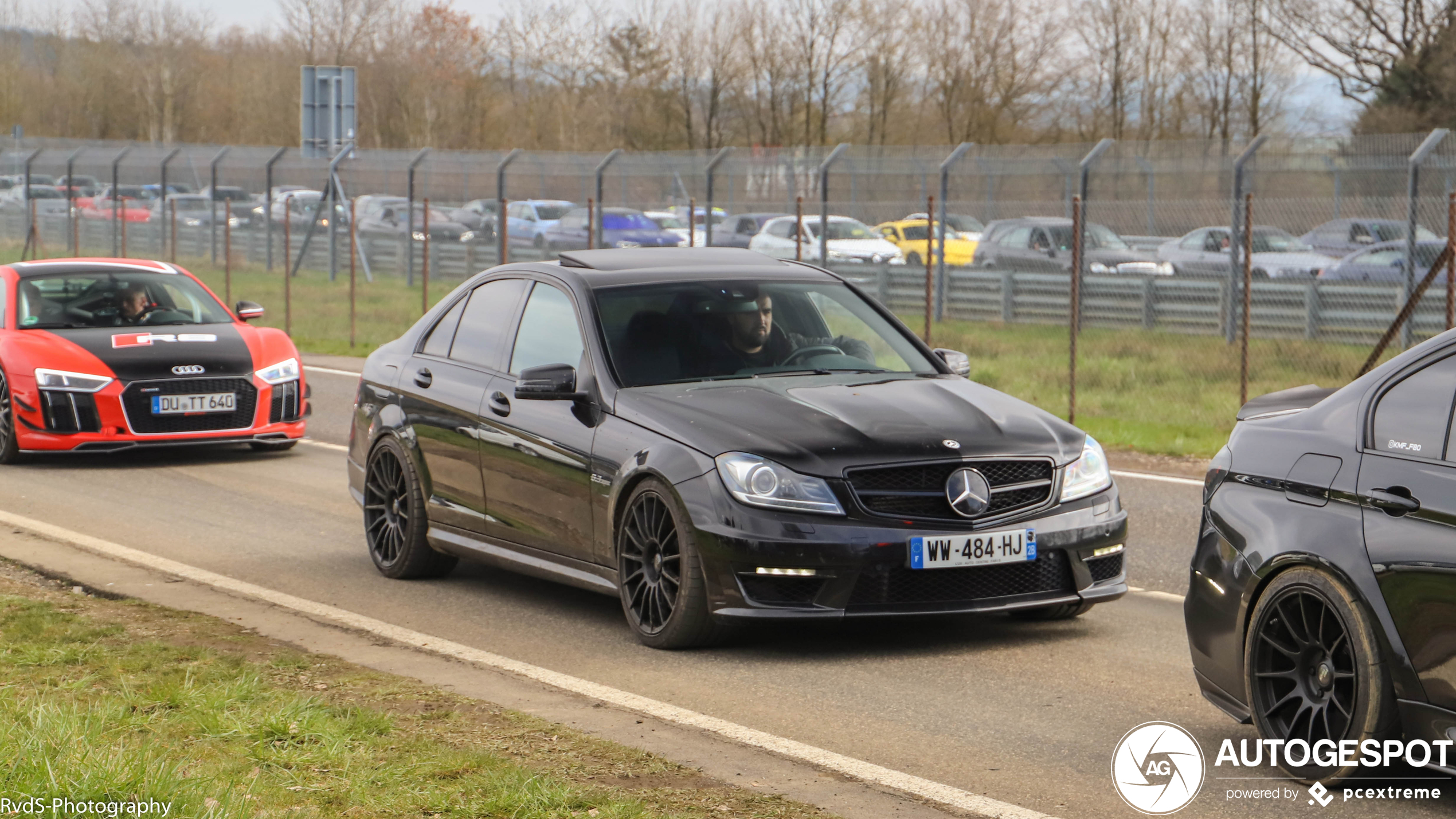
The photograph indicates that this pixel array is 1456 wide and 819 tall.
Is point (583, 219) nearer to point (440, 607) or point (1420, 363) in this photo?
point (440, 607)

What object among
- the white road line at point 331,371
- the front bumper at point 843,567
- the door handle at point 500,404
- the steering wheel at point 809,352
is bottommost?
the white road line at point 331,371

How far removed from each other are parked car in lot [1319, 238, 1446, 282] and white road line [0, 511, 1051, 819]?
1741cm

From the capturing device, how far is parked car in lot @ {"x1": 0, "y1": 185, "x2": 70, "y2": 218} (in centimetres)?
4591

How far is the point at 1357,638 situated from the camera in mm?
4730

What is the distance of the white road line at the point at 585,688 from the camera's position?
496cm

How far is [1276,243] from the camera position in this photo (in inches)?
1067

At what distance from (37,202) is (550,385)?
4192cm

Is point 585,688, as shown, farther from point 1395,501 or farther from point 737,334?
point 1395,501

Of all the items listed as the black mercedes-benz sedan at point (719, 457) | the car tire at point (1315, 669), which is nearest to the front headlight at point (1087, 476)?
the black mercedes-benz sedan at point (719, 457)

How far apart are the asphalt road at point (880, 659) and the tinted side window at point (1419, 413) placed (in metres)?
0.89

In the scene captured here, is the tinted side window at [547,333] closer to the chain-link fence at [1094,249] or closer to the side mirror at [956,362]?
the side mirror at [956,362]

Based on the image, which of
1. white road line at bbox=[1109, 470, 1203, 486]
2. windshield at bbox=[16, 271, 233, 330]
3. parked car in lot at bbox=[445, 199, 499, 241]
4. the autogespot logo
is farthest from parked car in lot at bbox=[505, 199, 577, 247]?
the autogespot logo

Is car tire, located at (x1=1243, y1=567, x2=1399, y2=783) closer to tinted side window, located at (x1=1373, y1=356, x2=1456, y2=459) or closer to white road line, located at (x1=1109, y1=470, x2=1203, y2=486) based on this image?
tinted side window, located at (x1=1373, y1=356, x2=1456, y2=459)

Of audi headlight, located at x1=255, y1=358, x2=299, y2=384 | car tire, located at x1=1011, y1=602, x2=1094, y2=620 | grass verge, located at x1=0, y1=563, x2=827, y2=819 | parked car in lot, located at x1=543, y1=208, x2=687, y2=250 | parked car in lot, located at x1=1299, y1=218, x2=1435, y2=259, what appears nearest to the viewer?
grass verge, located at x1=0, y1=563, x2=827, y2=819
